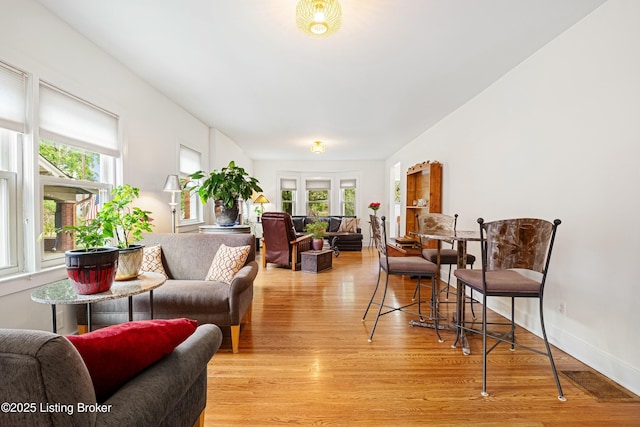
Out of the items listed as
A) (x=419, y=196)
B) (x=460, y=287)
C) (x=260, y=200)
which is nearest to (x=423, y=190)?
(x=419, y=196)

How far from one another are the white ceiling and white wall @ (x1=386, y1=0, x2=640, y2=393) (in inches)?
11.0

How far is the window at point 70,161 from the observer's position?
2361 mm

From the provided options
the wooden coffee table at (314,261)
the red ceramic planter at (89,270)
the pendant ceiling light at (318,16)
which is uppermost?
the pendant ceiling light at (318,16)

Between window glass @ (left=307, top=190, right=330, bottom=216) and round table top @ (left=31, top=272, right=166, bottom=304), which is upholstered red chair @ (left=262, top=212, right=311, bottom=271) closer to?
round table top @ (left=31, top=272, right=166, bottom=304)

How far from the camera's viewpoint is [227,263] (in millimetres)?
2775

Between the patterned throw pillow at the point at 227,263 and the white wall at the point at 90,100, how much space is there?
1.18 metres

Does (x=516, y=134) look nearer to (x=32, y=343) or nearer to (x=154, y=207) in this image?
(x=32, y=343)

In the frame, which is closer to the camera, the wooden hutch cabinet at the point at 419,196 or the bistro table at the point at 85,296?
the bistro table at the point at 85,296

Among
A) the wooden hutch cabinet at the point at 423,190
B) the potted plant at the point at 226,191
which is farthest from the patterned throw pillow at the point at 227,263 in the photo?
the wooden hutch cabinet at the point at 423,190

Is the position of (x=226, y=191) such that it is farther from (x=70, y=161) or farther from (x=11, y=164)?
(x=11, y=164)

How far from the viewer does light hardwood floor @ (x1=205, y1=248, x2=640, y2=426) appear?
1.65m

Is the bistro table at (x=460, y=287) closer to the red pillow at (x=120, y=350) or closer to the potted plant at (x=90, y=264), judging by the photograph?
the red pillow at (x=120, y=350)

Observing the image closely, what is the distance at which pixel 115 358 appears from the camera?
0.87 metres

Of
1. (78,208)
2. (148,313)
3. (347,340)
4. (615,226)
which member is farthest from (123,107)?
(615,226)
